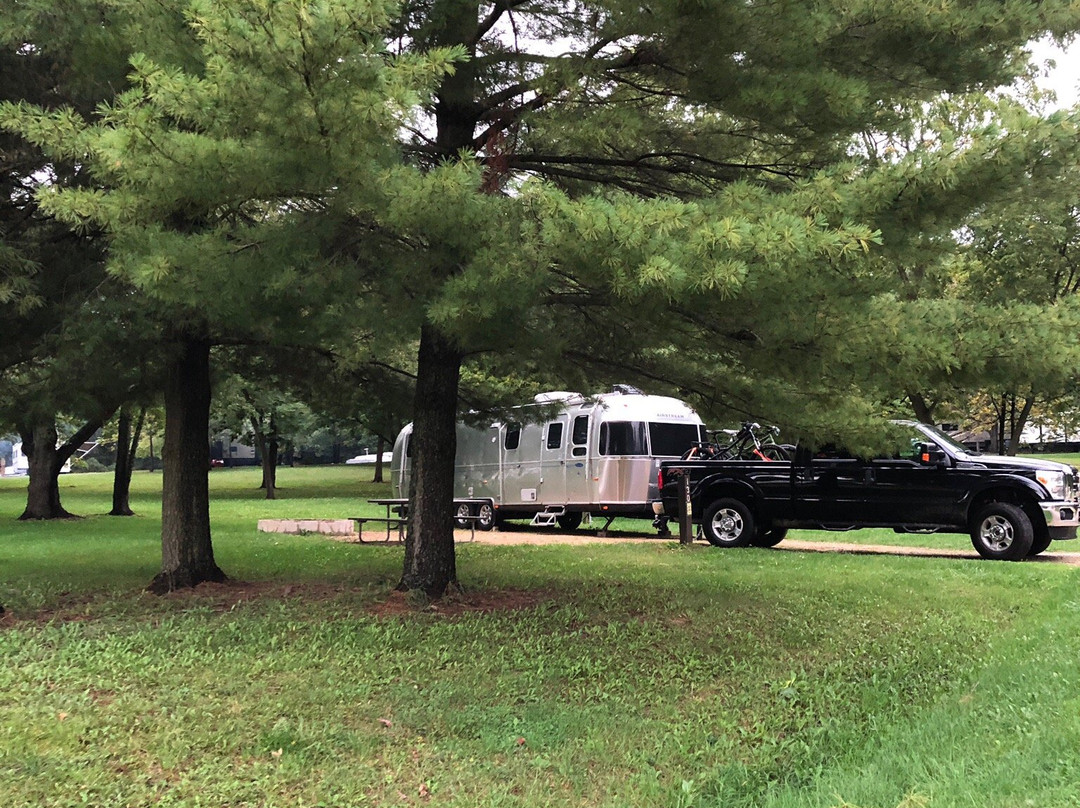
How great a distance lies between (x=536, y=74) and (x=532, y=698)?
480cm

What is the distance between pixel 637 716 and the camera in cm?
556

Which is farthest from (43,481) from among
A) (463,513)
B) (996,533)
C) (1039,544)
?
(1039,544)

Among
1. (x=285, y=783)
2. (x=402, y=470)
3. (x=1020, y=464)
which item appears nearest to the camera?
(x=285, y=783)

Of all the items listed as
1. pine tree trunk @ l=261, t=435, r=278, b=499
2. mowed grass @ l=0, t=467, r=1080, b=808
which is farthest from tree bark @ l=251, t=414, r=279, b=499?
mowed grass @ l=0, t=467, r=1080, b=808

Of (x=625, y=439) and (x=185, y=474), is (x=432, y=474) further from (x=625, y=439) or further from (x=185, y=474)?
(x=625, y=439)

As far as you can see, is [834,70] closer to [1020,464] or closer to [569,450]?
[1020,464]

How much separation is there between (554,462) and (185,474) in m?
9.37

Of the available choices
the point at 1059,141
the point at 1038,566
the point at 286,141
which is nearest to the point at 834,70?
the point at 1059,141

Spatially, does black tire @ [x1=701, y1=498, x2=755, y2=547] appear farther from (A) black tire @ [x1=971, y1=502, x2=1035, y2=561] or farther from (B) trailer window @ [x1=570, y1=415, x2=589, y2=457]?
(B) trailer window @ [x1=570, y1=415, x2=589, y2=457]

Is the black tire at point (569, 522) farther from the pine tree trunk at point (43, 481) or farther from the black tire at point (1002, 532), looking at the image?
the pine tree trunk at point (43, 481)

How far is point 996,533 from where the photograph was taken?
40.3 feet

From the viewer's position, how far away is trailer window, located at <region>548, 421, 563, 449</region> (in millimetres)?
17953

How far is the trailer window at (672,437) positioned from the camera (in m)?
17.0

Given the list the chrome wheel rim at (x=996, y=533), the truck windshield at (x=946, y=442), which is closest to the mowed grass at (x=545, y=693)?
the chrome wheel rim at (x=996, y=533)
